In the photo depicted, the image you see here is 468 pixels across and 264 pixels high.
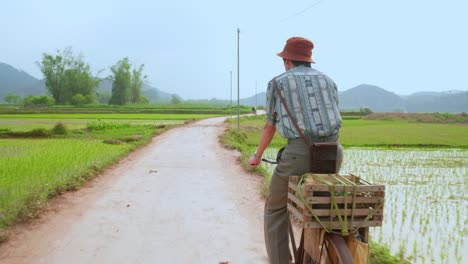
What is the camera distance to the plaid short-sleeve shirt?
2.43 meters

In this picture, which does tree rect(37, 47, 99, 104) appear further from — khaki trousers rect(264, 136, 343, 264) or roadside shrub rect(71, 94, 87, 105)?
khaki trousers rect(264, 136, 343, 264)

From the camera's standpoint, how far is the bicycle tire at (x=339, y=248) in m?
2.16

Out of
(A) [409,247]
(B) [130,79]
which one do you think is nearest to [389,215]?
(A) [409,247]

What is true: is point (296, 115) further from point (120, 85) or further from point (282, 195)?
point (120, 85)

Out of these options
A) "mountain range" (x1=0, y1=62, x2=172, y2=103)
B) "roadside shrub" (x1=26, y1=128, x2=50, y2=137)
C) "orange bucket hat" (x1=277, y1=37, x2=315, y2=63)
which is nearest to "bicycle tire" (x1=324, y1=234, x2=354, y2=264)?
"orange bucket hat" (x1=277, y1=37, x2=315, y2=63)

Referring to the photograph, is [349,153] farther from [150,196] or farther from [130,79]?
[130,79]

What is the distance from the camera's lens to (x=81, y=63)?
60500 mm

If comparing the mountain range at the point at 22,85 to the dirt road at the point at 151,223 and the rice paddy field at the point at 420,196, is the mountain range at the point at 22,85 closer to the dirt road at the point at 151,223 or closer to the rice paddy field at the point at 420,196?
the rice paddy field at the point at 420,196

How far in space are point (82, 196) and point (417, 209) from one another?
184 inches

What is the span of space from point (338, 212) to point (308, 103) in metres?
0.66

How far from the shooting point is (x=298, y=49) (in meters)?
2.59

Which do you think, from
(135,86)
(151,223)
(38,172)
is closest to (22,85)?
(135,86)

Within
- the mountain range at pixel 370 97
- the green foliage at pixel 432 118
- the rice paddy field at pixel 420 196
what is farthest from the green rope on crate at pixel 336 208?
the mountain range at pixel 370 97

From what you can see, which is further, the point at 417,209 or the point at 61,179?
the point at 61,179
